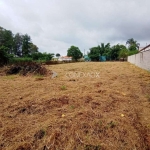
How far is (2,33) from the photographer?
96.6 ft

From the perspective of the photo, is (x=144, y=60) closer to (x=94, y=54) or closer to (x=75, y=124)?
(x=75, y=124)

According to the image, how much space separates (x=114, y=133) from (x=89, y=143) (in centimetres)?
40

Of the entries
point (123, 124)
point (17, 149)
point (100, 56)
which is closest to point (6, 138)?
point (17, 149)

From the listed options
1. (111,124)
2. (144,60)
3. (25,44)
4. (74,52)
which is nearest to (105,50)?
(74,52)

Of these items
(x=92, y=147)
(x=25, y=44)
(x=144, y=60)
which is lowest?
(x=92, y=147)

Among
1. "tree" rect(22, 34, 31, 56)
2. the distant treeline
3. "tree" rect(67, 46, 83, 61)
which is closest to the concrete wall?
the distant treeline

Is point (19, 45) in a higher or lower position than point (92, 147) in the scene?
higher

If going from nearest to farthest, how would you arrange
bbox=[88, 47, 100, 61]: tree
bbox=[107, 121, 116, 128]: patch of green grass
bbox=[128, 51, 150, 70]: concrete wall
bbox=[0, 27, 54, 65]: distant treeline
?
bbox=[107, 121, 116, 128]: patch of green grass < bbox=[128, 51, 150, 70]: concrete wall < bbox=[0, 27, 54, 65]: distant treeline < bbox=[88, 47, 100, 61]: tree

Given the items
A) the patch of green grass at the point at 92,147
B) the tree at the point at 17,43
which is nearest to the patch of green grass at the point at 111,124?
the patch of green grass at the point at 92,147

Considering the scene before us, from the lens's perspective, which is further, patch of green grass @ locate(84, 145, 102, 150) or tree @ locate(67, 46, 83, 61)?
tree @ locate(67, 46, 83, 61)

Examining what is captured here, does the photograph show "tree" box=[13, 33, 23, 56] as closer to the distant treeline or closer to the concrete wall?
the distant treeline

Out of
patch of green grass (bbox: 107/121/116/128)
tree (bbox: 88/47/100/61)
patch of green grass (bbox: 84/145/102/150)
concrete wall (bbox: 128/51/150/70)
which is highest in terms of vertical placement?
tree (bbox: 88/47/100/61)

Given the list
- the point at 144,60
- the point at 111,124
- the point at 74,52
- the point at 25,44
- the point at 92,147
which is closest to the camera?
the point at 92,147

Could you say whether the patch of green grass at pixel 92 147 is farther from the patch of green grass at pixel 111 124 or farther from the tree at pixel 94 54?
the tree at pixel 94 54
